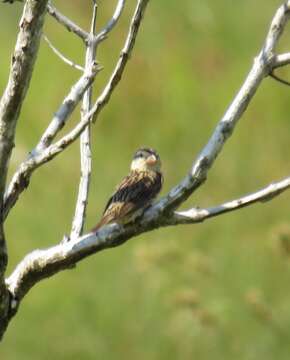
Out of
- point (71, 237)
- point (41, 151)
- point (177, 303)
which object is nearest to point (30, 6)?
point (41, 151)

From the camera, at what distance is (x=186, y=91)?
10797 millimetres

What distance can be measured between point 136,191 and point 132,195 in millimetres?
55

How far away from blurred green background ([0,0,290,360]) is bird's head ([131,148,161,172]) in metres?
2.91

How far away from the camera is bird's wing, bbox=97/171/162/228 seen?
5.08 m

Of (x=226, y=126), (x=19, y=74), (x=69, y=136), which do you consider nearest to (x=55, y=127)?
(x=69, y=136)

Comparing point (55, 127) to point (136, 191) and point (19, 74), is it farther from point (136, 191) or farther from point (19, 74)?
point (136, 191)

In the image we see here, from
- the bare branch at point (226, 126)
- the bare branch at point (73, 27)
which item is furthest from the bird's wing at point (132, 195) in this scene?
the bare branch at point (73, 27)

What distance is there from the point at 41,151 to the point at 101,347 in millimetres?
5935

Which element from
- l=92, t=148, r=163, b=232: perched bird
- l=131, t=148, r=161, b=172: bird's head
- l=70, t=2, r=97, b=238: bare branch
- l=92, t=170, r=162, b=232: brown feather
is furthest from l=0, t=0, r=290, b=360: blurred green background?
l=70, t=2, r=97, b=238: bare branch

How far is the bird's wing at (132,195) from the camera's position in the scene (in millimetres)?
5078

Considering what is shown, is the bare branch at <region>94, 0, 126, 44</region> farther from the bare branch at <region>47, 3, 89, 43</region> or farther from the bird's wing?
the bird's wing

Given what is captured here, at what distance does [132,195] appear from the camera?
558 cm

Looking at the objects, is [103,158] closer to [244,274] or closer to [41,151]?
[244,274]

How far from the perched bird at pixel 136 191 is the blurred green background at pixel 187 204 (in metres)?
3.02
